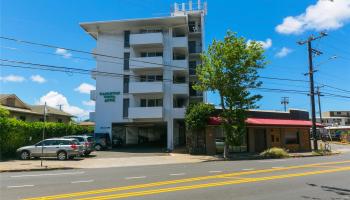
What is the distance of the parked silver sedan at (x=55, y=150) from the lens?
26.0 m

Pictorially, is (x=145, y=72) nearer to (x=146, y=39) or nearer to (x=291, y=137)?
(x=146, y=39)

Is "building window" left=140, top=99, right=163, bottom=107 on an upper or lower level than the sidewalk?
upper

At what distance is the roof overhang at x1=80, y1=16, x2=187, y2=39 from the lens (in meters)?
41.7

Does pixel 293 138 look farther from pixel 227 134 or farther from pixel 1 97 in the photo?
pixel 1 97

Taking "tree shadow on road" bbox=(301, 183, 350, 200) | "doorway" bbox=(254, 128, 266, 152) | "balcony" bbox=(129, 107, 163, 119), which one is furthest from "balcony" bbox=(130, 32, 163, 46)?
"tree shadow on road" bbox=(301, 183, 350, 200)

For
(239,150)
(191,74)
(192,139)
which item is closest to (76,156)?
(192,139)

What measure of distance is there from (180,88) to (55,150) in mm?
18285

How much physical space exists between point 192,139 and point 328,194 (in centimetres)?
2302

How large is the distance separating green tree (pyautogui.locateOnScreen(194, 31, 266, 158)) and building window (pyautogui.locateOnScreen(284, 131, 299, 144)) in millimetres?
11246

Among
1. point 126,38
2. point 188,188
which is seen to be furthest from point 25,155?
point 126,38

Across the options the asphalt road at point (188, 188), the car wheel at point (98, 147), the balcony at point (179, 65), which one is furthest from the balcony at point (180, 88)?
the asphalt road at point (188, 188)

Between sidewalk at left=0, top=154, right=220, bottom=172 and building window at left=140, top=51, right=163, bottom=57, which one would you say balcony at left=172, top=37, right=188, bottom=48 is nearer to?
building window at left=140, top=51, right=163, bottom=57

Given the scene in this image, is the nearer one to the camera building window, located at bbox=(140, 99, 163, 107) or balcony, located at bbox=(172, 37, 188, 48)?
building window, located at bbox=(140, 99, 163, 107)

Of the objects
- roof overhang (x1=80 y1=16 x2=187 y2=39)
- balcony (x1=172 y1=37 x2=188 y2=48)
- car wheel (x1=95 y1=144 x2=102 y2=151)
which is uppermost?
roof overhang (x1=80 y1=16 x2=187 y2=39)
